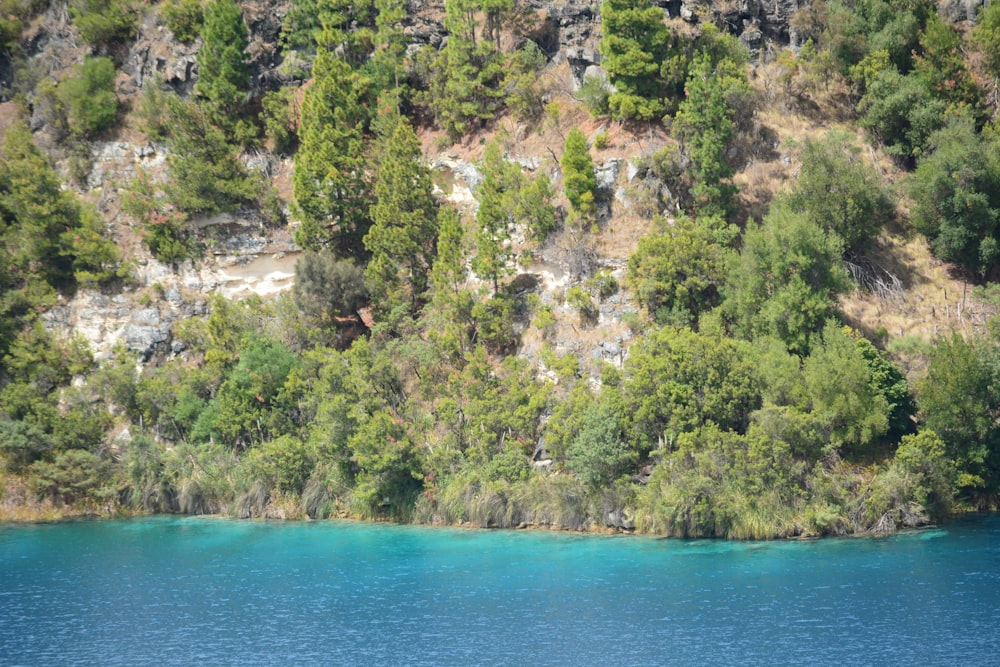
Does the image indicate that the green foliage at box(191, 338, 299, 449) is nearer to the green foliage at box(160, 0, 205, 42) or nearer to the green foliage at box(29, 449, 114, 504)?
the green foliage at box(29, 449, 114, 504)

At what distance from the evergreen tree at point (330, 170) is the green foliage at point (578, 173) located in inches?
546

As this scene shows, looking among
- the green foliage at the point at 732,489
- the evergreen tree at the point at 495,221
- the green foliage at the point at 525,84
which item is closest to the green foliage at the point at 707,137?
the evergreen tree at the point at 495,221

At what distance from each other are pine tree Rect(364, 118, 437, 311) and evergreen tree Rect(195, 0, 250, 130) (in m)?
15.8

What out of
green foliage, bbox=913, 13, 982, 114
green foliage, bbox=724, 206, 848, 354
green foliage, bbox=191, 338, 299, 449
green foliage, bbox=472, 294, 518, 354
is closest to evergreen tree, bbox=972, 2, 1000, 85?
green foliage, bbox=913, 13, 982, 114

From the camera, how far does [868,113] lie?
220 ft

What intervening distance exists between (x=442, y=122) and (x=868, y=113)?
26.7m

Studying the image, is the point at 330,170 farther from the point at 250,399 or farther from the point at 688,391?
the point at 688,391

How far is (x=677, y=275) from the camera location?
59406 millimetres

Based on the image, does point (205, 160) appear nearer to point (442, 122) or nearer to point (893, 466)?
point (442, 122)

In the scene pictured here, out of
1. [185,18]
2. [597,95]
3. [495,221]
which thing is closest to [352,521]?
[495,221]

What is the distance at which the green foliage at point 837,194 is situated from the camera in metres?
59.7

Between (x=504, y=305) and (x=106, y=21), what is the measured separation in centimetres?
4147

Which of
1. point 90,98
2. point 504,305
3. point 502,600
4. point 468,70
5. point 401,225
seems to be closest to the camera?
point 502,600

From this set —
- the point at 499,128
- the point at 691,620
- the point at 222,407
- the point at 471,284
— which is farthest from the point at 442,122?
the point at 691,620
